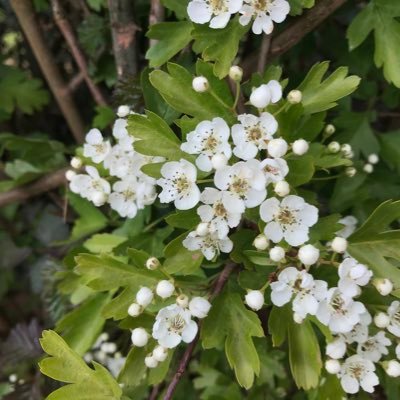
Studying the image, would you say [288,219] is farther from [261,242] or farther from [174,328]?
[174,328]

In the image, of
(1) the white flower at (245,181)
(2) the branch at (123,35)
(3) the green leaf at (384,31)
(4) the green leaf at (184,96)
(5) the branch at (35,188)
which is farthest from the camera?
(5) the branch at (35,188)

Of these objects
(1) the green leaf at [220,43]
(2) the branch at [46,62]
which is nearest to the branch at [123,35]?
(2) the branch at [46,62]

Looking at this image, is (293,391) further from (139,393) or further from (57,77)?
(57,77)

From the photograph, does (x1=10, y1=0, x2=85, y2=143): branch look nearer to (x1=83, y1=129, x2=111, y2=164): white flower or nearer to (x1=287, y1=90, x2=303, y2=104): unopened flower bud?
(x1=83, y1=129, x2=111, y2=164): white flower

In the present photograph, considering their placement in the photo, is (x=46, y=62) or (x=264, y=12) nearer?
(x=264, y=12)

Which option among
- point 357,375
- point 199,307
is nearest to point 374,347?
point 357,375

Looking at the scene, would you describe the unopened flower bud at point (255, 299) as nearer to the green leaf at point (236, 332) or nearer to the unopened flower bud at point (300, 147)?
the green leaf at point (236, 332)
